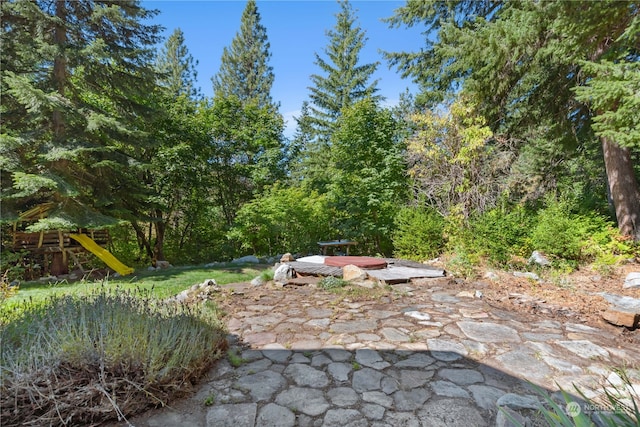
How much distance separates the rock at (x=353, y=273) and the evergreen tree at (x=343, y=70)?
37.7 ft

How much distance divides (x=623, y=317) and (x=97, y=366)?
181 inches

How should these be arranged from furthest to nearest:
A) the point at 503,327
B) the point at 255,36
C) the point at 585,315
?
the point at 255,36, the point at 585,315, the point at 503,327

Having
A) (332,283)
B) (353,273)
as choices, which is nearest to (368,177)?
(353,273)

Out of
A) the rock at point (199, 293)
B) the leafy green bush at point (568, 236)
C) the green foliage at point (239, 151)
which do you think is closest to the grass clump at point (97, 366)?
the rock at point (199, 293)

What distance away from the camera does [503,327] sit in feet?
10.3

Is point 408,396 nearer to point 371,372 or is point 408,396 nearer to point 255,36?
point 371,372

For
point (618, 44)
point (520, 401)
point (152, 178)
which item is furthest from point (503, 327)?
point (152, 178)

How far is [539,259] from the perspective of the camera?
541 centimetres

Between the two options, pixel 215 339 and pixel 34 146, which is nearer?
pixel 215 339

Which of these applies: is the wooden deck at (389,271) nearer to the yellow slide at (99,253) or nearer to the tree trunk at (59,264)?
the yellow slide at (99,253)

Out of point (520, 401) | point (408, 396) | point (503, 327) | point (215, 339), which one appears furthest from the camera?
point (503, 327)

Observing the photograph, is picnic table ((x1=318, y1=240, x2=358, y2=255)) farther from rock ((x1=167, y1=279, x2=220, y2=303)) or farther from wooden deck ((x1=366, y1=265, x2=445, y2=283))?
rock ((x1=167, y1=279, x2=220, y2=303))

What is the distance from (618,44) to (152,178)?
37.3ft

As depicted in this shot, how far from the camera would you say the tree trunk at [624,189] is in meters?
5.79
